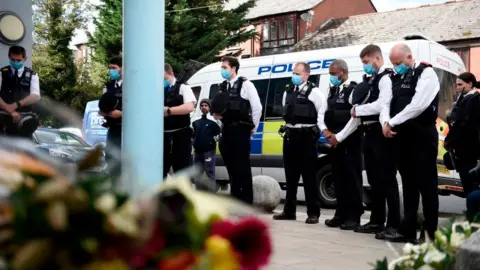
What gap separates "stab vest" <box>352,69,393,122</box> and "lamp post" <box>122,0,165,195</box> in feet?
9.70

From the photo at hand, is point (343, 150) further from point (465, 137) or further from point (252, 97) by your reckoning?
point (465, 137)

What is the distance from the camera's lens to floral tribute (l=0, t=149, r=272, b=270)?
82cm

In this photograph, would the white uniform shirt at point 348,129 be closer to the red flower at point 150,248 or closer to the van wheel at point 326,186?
the van wheel at point 326,186

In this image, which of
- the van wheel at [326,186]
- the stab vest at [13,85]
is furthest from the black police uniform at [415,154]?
the van wheel at [326,186]

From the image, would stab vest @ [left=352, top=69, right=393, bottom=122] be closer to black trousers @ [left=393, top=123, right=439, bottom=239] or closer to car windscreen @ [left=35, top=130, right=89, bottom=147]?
black trousers @ [left=393, top=123, right=439, bottom=239]

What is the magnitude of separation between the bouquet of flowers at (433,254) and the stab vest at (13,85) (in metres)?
5.74

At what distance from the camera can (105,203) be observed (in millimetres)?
853

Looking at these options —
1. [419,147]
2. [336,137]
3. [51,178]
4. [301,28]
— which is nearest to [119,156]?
[51,178]

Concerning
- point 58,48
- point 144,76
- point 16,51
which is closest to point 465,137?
point 144,76

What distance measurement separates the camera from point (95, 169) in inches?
38.2

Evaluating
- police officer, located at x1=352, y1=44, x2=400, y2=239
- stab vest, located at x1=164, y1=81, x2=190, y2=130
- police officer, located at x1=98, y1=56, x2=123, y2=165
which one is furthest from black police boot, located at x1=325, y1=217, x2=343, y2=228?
police officer, located at x1=98, y1=56, x2=123, y2=165

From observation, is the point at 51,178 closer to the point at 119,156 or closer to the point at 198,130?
the point at 119,156

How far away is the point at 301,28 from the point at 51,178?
157ft

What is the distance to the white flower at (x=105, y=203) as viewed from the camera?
0.85m
